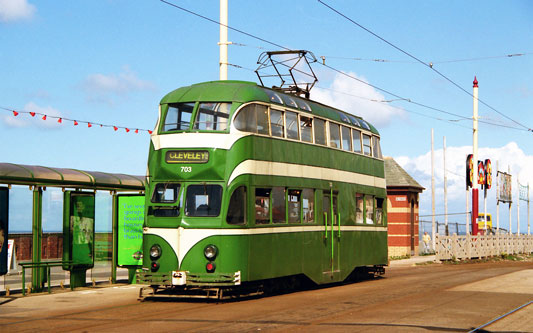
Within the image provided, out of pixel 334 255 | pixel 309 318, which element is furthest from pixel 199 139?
pixel 334 255

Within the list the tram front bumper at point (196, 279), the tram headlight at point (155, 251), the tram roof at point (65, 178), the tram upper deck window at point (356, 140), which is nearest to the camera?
the tram front bumper at point (196, 279)

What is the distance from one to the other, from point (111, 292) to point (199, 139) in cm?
562

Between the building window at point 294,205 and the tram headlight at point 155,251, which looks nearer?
the tram headlight at point 155,251

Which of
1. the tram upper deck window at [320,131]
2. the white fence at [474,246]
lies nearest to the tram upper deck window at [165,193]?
the tram upper deck window at [320,131]

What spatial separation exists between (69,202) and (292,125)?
6.19 metres

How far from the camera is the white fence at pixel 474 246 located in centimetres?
3966

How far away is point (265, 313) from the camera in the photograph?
1477cm

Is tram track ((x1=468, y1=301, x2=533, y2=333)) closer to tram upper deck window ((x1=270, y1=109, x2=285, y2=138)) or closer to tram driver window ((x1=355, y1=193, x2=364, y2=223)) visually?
tram upper deck window ((x1=270, y1=109, x2=285, y2=138))

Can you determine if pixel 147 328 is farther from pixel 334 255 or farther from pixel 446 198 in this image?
pixel 446 198

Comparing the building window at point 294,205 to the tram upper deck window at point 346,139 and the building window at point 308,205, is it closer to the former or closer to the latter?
the building window at point 308,205

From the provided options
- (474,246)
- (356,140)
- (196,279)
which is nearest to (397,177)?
(474,246)

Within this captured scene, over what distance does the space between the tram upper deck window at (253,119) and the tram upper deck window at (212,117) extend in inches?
11.7

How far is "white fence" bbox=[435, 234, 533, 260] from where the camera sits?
39656 millimetres

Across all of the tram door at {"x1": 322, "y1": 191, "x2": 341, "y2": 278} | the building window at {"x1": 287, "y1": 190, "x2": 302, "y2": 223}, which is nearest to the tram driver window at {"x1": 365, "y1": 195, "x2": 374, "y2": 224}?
the tram door at {"x1": 322, "y1": 191, "x2": 341, "y2": 278}
